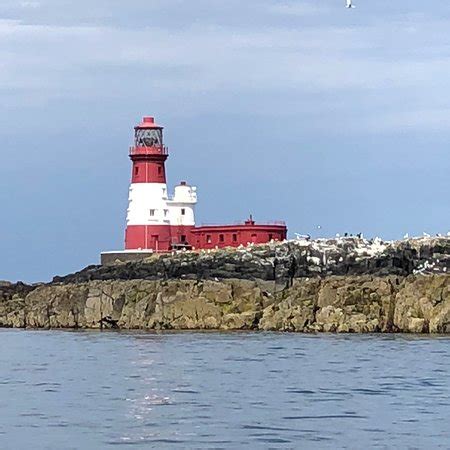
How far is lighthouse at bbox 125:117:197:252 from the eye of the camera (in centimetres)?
5541

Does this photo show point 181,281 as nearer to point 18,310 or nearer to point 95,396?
point 18,310

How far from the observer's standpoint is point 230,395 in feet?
72.0

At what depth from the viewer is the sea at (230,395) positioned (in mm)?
17344

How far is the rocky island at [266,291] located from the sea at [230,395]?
3.61 meters

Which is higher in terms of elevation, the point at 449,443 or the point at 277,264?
the point at 277,264

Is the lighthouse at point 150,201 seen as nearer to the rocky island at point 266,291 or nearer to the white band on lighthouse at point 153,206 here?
the white band on lighthouse at point 153,206

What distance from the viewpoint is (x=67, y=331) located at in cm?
4469

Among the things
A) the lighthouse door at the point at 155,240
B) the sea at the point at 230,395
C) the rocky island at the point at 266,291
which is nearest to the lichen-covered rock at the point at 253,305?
the rocky island at the point at 266,291

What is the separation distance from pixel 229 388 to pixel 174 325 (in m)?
20.4

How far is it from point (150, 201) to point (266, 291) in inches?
504

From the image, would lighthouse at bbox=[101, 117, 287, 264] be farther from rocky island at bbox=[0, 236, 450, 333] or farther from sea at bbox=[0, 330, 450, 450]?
sea at bbox=[0, 330, 450, 450]

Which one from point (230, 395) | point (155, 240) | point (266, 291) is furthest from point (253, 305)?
point (230, 395)

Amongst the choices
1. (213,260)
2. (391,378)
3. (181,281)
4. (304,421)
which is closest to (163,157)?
(213,260)

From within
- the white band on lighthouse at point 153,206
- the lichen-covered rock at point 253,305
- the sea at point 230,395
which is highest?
the white band on lighthouse at point 153,206
